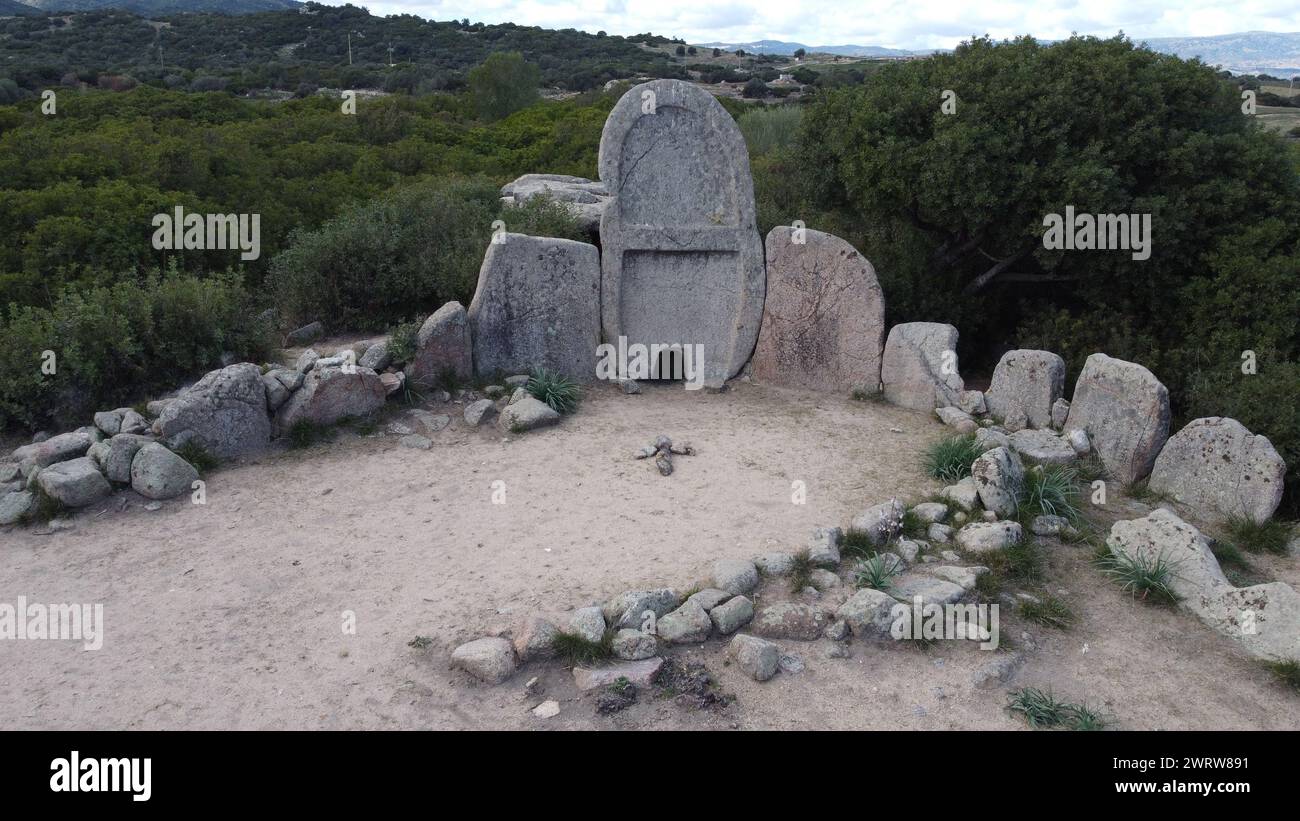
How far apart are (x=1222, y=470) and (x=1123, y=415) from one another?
85 centimetres

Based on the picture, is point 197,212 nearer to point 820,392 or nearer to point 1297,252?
point 820,392

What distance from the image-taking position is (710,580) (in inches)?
236

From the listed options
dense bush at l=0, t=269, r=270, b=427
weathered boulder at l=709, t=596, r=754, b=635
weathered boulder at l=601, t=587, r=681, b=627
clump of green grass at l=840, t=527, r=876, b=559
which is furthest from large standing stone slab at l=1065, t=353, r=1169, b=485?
dense bush at l=0, t=269, r=270, b=427

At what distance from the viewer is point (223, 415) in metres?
7.73

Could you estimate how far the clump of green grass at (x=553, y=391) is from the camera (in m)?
8.95

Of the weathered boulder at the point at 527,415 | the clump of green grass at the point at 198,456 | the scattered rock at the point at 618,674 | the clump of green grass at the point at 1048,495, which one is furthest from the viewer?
the weathered boulder at the point at 527,415

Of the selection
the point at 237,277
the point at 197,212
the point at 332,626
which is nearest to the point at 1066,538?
the point at 332,626

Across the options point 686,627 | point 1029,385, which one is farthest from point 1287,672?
point 1029,385

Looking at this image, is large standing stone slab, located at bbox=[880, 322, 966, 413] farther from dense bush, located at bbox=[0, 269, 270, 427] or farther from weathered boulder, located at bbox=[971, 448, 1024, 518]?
dense bush, located at bbox=[0, 269, 270, 427]

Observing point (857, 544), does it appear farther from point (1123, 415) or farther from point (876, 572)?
point (1123, 415)

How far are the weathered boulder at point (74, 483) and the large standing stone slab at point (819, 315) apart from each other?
6.23 metres

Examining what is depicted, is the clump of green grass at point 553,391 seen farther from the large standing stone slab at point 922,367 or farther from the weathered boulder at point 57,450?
the weathered boulder at point 57,450

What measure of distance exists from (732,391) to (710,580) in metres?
4.17

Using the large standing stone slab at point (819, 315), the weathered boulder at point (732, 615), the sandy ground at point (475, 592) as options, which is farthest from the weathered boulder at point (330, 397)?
the weathered boulder at point (732, 615)
